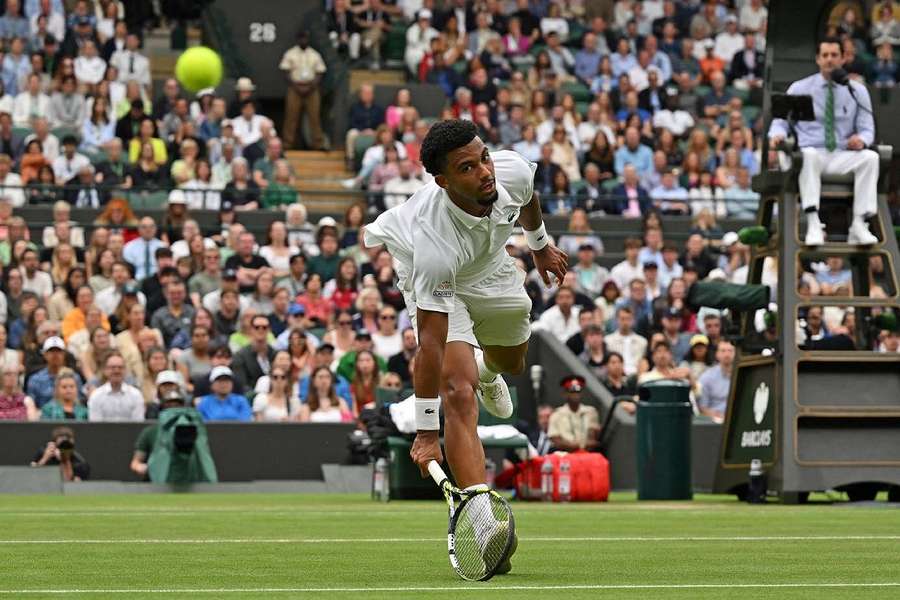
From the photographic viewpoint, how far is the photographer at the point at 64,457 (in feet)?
60.0

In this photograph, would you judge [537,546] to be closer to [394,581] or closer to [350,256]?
[394,581]

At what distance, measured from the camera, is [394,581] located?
23.7ft

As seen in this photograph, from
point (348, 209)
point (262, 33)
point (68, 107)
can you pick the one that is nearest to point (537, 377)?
point (348, 209)

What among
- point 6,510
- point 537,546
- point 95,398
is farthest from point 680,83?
point 537,546

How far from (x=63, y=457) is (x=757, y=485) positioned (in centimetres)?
710

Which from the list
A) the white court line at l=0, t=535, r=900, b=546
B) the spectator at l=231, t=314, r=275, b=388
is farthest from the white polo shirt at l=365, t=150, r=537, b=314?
the spectator at l=231, t=314, r=275, b=388

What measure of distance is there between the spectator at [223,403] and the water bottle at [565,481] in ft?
15.3

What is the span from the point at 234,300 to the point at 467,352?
1275cm

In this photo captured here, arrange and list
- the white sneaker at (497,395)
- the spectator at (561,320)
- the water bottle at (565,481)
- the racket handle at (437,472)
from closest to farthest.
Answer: the racket handle at (437,472), the white sneaker at (497,395), the water bottle at (565,481), the spectator at (561,320)

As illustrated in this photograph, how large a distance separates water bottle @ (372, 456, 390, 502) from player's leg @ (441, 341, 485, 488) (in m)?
8.38

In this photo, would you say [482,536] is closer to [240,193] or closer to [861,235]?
[861,235]

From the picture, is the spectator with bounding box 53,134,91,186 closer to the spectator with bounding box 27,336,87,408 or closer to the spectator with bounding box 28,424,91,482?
the spectator with bounding box 27,336,87,408

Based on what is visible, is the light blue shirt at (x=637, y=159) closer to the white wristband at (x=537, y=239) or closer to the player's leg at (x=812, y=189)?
the player's leg at (x=812, y=189)

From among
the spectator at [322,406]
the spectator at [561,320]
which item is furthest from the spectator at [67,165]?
the spectator at [561,320]
